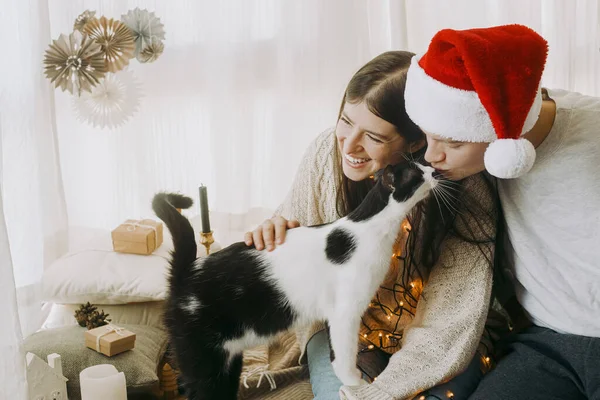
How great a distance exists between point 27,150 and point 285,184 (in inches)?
28.1

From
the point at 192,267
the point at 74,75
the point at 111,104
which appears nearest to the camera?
the point at 192,267

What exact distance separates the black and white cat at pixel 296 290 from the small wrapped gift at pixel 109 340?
278 mm

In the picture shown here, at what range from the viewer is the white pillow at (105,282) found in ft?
4.64

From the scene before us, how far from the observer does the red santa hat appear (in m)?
0.85

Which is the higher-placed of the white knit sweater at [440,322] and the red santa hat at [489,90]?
the red santa hat at [489,90]

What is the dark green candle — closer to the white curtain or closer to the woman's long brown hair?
the woman's long brown hair

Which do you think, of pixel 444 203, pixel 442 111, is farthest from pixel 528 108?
pixel 444 203

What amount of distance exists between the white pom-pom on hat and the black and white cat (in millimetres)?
107

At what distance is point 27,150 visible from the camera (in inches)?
58.3

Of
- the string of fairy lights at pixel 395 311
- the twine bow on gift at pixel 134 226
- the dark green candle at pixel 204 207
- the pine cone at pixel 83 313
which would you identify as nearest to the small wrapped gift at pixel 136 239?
the twine bow on gift at pixel 134 226

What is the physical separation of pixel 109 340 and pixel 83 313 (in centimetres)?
15

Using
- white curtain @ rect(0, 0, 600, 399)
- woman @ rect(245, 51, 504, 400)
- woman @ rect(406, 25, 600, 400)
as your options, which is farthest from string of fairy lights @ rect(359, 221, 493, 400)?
white curtain @ rect(0, 0, 600, 399)

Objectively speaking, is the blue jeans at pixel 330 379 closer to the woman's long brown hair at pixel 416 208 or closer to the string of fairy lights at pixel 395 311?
the string of fairy lights at pixel 395 311

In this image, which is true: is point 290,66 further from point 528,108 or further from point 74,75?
point 528,108
